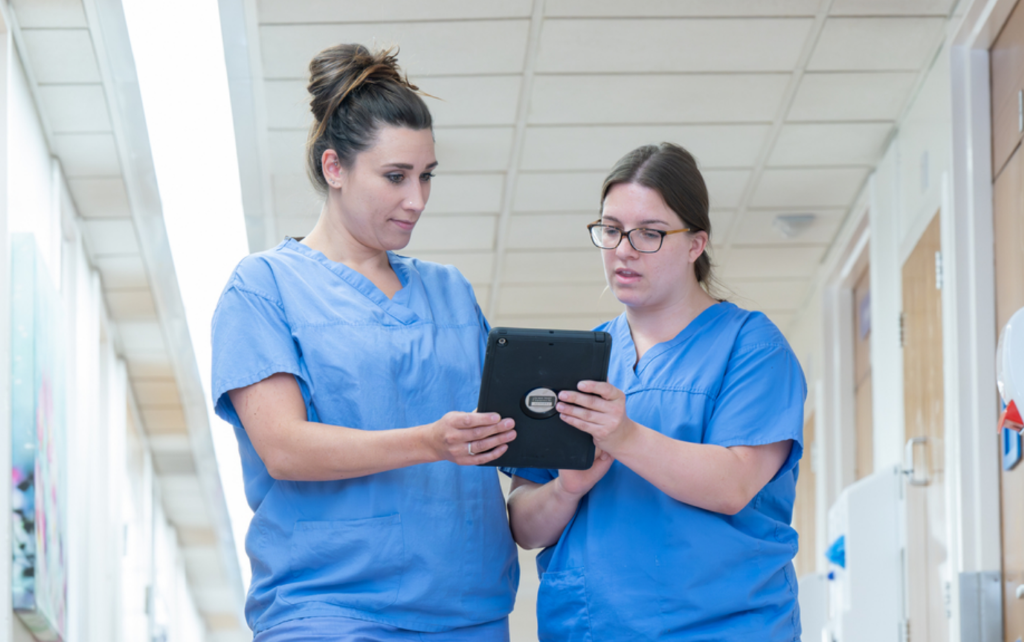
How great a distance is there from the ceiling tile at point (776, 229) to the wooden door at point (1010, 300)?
1970 mm

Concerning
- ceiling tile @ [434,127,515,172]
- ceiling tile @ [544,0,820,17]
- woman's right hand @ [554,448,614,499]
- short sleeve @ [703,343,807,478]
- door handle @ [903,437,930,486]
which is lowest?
door handle @ [903,437,930,486]

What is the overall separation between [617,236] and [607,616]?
0.55m

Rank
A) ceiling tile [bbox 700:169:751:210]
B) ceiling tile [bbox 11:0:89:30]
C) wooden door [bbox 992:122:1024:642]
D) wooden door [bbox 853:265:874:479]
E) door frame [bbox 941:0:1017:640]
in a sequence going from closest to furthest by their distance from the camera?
1. wooden door [bbox 992:122:1024:642]
2. ceiling tile [bbox 11:0:89:30]
3. door frame [bbox 941:0:1017:640]
4. ceiling tile [bbox 700:169:751:210]
5. wooden door [bbox 853:265:874:479]

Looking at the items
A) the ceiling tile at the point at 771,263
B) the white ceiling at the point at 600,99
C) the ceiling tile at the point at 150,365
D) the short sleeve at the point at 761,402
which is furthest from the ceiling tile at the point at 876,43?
the ceiling tile at the point at 150,365

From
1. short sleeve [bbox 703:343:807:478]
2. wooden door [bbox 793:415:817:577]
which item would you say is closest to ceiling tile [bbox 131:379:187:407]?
wooden door [bbox 793:415:817:577]

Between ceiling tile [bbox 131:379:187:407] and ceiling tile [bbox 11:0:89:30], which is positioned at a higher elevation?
ceiling tile [bbox 11:0:89:30]

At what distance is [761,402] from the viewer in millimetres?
1572

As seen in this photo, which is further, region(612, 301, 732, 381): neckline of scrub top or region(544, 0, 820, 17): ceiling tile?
region(544, 0, 820, 17): ceiling tile

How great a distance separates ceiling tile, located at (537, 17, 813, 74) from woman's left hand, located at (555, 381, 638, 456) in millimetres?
2634

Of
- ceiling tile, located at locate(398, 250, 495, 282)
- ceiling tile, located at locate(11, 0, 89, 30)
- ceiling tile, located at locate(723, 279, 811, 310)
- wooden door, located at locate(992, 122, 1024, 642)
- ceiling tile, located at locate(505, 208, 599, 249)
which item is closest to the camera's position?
wooden door, located at locate(992, 122, 1024, 642)

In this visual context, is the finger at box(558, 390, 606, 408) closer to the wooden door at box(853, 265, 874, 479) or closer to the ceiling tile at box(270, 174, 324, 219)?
the ceiling tile at box(270, 174, 324, 219)

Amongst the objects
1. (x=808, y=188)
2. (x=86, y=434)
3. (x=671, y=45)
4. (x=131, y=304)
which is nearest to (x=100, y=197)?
(x=131, y=304)

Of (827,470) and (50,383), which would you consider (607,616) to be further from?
(827,470)

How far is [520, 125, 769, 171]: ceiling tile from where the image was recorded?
461cm
